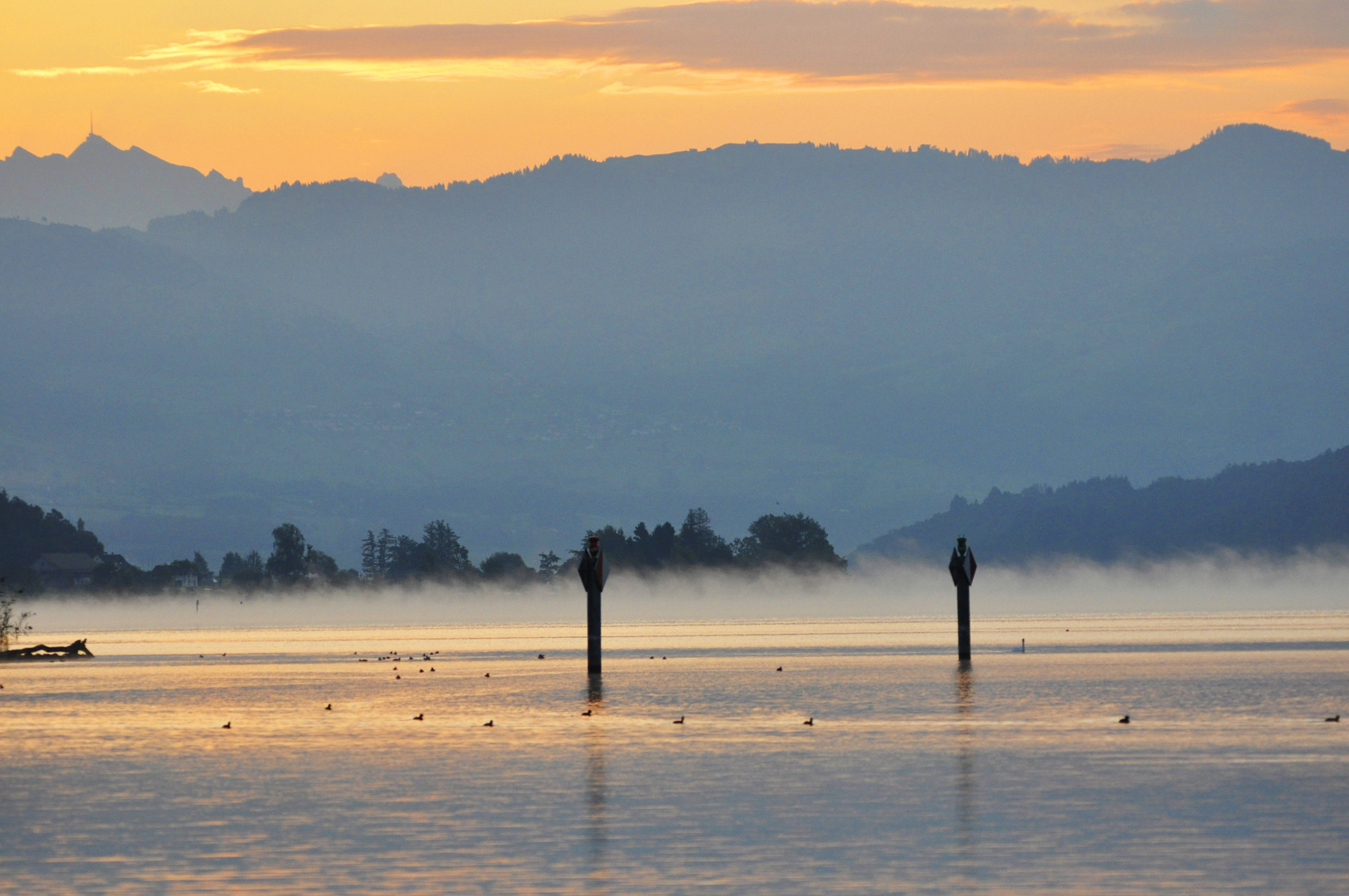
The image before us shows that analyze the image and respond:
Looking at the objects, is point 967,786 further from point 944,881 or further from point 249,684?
point 249,684

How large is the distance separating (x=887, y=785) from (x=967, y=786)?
48.4 inches

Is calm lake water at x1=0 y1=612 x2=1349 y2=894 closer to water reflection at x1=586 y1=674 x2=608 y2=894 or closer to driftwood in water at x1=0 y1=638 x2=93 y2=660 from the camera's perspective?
water reflection at x1=586 y1=674 x2=608 y2=894

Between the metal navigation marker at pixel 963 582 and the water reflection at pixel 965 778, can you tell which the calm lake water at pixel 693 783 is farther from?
the metal navigation marker at pixel 963 582

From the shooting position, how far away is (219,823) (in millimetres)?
30219

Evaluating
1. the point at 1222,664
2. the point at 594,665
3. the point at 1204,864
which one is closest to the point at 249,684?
the point at 594,665

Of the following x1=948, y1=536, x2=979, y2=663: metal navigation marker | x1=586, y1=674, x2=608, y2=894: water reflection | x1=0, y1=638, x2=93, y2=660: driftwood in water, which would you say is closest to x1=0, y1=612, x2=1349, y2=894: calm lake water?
x1=586, y1=674, x2=608, y2=894: water reflection

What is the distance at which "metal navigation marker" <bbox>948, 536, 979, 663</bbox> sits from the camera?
262 ft

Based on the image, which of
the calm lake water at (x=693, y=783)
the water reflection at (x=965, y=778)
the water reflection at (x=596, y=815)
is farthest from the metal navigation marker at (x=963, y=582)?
the water reflection at (x=596, y=815)

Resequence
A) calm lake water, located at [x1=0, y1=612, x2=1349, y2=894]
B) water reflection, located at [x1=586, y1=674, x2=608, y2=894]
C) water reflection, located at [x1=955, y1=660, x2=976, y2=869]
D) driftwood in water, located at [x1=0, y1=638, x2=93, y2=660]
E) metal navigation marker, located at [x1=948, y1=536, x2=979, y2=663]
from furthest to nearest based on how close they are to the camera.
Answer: driftwood in water, located at [x1=0, y1=638, x2=93, y2=660] < metal navigation marker, located at [x1=948, y1=536, x2=979, y2=663] < water reflection, located at [x1=955, y1=660, x2=976, y2=869] < calm lake water, located at [x1=0, y1=612, x2=1349, y2=894] < water reflection, located at [x1=586, y1=674, x2=608, y2=894]

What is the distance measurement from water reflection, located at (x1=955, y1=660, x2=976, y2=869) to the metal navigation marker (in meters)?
22.1

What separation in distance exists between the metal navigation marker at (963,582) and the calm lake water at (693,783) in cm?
974

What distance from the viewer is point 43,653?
9894cm

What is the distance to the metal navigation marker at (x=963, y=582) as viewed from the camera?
79.9 meters

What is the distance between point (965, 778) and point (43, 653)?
2857 inches
